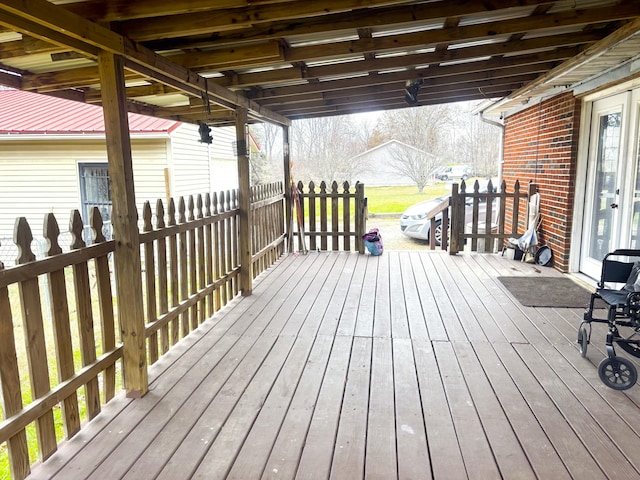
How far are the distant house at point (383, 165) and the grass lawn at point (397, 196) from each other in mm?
471

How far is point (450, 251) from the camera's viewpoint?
6.40 m

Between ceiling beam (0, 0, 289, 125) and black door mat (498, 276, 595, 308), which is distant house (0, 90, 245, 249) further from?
black door mat (498, 276, 595, 308)

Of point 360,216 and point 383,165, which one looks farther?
point 383,165

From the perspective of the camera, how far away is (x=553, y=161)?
5.46 meters

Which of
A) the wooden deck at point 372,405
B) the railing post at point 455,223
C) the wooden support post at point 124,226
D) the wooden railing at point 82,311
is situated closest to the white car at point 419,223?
the railing post at point 455,223

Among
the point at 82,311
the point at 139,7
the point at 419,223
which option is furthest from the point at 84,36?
the point at 419,223

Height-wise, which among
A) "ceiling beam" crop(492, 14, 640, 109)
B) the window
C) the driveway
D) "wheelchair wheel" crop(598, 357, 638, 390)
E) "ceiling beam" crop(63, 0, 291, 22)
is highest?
"ceiling beam" crop(492, 14, 640, 109)

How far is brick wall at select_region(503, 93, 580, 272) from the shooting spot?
498cm

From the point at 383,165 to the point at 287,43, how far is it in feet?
51.4

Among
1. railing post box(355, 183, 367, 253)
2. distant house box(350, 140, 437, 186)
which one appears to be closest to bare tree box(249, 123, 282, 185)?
distant house box(350, 140, 437, 186)

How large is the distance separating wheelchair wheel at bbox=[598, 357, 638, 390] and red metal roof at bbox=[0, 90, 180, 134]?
24.1 ft

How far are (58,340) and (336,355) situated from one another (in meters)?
1.64

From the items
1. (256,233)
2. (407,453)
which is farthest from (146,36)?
(256,233)

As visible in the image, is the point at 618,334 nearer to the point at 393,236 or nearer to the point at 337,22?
the point at 337,22
